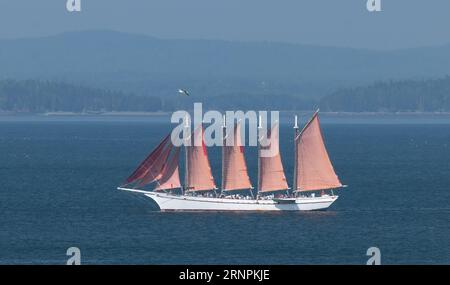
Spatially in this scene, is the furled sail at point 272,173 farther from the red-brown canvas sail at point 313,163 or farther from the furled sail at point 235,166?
the red-brown canvas sail at point 313,163

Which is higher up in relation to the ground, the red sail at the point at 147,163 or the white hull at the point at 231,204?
the red sail at the point at 147,163

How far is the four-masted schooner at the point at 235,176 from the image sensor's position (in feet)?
267

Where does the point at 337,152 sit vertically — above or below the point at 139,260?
above

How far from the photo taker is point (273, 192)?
89.8 m

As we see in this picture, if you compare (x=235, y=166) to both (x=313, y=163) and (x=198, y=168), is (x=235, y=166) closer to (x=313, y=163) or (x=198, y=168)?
(x=198, y=168)

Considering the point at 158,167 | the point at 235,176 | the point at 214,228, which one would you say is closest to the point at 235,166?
the point at 235,176

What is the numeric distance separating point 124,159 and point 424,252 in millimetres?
96182

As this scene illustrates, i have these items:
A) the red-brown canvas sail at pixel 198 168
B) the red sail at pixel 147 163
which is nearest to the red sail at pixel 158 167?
the red sail at pixel 147 163

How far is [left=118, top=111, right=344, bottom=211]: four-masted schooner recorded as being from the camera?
81375 mm

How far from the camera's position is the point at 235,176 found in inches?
3236

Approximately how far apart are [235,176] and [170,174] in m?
4.21

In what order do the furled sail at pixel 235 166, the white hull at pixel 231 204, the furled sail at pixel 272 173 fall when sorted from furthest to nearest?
the furled sail at pixel 272 173 < the furled sail at pixel 235 166 < the white hull at pixel 231 204
